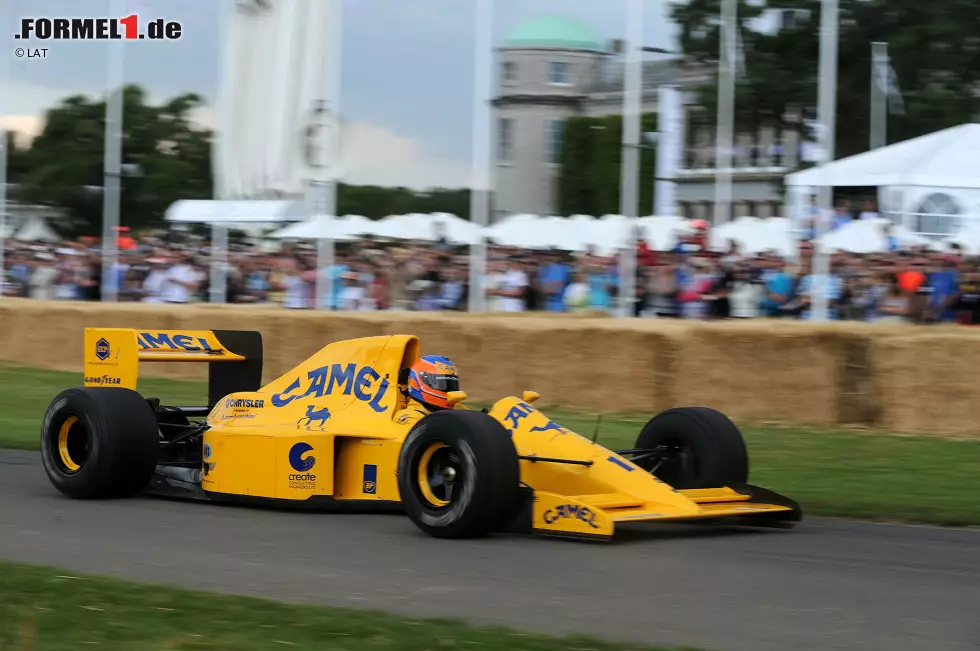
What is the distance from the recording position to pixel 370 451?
347 inches

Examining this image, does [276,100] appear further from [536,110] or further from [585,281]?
[585,281]

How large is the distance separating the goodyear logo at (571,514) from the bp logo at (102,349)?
3966 mm

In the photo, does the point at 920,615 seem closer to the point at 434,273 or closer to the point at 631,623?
the point at 631,623

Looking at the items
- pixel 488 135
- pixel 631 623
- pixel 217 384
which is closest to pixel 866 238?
pixel 488 135

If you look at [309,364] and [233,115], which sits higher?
[233,115]

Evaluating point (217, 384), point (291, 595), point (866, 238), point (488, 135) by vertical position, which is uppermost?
point (488, 135)

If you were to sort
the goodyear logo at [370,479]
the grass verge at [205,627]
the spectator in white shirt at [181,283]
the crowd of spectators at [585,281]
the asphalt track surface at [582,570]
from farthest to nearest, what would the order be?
the spectator in white shirt at [181,283] → the crowd of spectators at [585,281] → the goodyear logo at [370,479] → the asphalt track surface at [582,570] → the grass verge at [205,627]

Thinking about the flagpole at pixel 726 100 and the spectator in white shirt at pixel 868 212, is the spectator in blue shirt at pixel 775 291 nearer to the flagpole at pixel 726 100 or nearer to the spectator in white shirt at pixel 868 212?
the spectator in white shirt at pixel 868 212

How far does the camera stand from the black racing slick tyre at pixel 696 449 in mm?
8906

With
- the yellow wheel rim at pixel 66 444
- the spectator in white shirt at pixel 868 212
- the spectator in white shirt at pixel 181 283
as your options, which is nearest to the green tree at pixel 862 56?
the spectator in white shirt at pixel 868 212

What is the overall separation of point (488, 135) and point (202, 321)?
480 cm

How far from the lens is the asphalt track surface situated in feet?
19.2

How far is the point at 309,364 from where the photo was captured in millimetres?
9609

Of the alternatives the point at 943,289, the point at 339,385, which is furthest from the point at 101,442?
the point at 943,289
